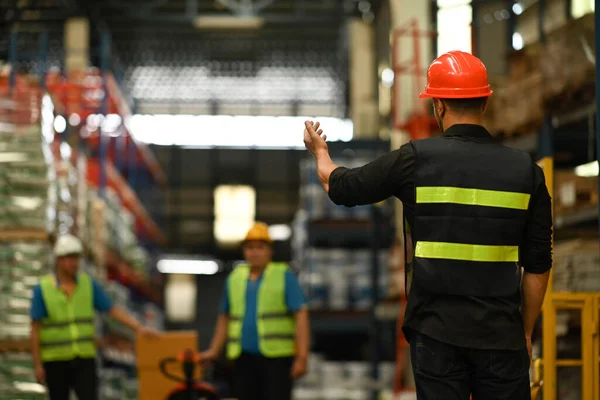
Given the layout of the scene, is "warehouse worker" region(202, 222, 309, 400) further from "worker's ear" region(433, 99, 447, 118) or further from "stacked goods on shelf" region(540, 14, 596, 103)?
"worker's ear" region(433, 99, 447, 118)

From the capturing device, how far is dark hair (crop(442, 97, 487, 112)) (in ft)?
13.2

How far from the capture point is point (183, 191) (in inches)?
1067

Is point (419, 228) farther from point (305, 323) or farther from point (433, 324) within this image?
point (305, 323)

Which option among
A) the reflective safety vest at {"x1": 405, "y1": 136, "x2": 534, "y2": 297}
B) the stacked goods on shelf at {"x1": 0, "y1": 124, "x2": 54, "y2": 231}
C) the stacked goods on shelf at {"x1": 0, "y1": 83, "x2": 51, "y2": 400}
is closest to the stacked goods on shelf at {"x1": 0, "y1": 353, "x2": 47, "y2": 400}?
the stacked goods on shelf at {"x1": 0, "y1": 83, "x2": 51, "y2": 400}

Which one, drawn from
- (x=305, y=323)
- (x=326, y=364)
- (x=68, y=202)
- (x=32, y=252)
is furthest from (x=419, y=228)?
(x=326, y=364)

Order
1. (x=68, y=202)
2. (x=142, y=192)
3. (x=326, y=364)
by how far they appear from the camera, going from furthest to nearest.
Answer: (x=142, y=192)
(x=326, y=364)
(x=68, y=202)

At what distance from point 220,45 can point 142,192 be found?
392 cm

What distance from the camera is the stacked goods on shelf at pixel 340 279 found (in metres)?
15.0

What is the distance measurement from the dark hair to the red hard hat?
23mm

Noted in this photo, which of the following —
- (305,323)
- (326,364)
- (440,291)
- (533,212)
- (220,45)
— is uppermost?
(220,45)

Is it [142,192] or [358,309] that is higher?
[142,192]

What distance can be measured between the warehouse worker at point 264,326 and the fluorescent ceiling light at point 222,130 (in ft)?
59.3

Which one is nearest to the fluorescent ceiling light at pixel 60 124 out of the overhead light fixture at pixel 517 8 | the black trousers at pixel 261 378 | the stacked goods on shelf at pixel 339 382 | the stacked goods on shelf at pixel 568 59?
the stacked goods on shelf at pixel 339 382

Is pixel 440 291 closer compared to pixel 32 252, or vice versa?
pixel 440 291
